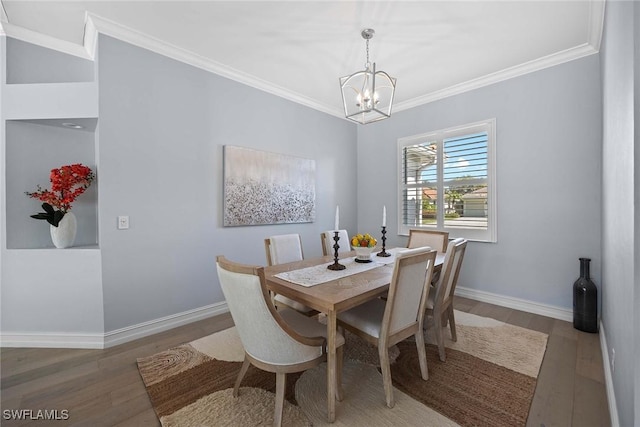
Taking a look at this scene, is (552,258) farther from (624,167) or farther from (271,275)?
(271,275)

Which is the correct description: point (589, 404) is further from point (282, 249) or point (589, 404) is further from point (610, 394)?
point (282, 249)

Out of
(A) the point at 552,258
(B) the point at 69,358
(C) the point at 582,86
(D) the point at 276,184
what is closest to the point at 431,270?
(A) the point at 552,258

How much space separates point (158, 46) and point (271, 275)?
2424 millimetres

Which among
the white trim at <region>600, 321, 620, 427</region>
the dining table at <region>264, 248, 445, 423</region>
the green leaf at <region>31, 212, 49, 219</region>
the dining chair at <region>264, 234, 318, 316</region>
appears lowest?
the white trim at <region>600, 321, 620, 427</region>

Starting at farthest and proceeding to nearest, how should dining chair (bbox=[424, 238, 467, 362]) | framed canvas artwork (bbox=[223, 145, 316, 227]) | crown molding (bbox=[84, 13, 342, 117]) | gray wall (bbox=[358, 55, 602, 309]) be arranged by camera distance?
framed canvas artwork (bbox=[223, 145, 316, 227]) < gray wall (bbox=[358, 55, 602, 309]) < crown molding (bbox=[84, 13, 342, 117]) < dining chair (bbox=[424, 238, 467, 362])

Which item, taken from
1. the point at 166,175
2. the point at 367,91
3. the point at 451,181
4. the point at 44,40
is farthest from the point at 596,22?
the point at 44,40

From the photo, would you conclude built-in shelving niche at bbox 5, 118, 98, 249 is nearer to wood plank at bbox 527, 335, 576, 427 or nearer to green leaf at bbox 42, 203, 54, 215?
green leaf at bbox 42, 203, 54, 215

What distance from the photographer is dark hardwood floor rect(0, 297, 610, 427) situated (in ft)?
5.12

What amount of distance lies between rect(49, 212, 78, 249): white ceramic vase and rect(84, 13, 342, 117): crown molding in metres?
1.58

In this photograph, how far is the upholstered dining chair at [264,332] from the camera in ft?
4.23

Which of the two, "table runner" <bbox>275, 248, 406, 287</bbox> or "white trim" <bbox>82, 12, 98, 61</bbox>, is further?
"white trim" <bbox>82, 12, 98, 61</bbox>

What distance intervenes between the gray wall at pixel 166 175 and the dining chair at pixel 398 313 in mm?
1791

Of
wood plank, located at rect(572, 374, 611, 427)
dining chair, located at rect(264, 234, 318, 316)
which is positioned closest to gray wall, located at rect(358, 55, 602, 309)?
wood plank, located at rect(572, 374, 611, 427)

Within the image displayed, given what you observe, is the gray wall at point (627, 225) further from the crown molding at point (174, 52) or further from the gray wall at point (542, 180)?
the crown molding at point (174, 52)
